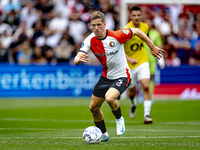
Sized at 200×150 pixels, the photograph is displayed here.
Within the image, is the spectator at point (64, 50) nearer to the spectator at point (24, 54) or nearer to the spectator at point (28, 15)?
the spectator at point (24, 54)

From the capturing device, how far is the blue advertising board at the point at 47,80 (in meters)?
16.5

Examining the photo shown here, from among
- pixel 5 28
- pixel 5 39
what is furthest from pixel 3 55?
pixel 5 28

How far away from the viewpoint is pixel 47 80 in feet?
55.1

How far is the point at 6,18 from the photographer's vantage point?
59.8 feet

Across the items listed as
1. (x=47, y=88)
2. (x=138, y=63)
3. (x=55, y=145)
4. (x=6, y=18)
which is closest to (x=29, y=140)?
(x=55, y=145)

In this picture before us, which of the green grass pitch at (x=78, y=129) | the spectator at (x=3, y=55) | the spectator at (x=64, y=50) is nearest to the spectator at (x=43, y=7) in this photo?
the spectator at (x=64, y=50)

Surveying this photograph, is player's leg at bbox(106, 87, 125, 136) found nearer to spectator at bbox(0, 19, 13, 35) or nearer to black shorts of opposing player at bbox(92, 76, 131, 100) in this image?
black shorts of opposing player at bbox(92, 76, 131, 100)

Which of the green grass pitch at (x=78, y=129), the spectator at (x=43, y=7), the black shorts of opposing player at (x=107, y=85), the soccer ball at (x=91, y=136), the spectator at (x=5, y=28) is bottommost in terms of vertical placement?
the green grass pitch at (x=78, y=129)

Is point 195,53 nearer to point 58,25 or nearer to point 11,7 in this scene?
point 58,25

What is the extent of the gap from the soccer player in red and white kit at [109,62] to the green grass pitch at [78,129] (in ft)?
1.64

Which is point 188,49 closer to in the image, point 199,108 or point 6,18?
point 199,108

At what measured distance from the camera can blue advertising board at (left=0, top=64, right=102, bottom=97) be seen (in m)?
16.5

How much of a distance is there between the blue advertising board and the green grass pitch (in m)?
3.16

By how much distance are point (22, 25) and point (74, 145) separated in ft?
42.4
